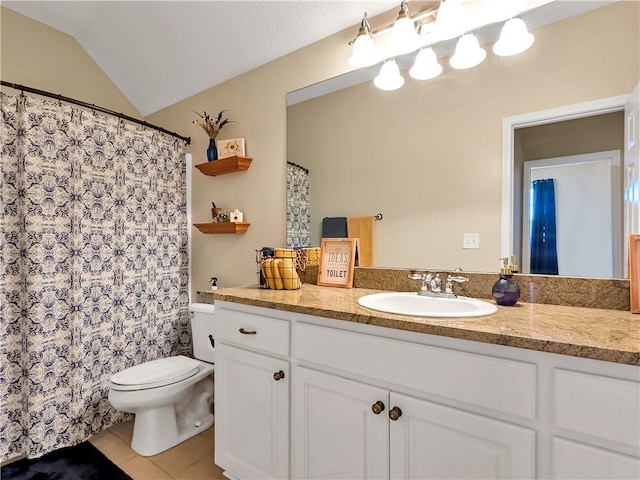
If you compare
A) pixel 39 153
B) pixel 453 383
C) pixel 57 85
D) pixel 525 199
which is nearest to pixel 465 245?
pixel 525 199

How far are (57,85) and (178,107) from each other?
0.75 metres

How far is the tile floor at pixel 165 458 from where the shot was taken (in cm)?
168

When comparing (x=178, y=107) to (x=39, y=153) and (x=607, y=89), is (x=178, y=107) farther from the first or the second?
(x=607, y=89)

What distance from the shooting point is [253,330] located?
1449 mm

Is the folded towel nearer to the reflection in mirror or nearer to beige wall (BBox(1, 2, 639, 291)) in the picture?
beige wall (BBox(1, 2, 639, 291))

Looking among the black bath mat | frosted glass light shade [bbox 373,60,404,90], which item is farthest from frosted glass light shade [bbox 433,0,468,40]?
the black bath mat

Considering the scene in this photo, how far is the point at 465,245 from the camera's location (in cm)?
149

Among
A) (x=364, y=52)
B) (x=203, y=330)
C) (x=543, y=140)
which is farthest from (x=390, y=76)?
(x=203, y=330)

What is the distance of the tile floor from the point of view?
1.68 meters

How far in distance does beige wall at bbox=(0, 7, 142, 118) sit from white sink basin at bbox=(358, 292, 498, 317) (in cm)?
247

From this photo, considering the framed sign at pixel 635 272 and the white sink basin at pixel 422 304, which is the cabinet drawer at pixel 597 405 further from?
the framed sign at pixel 635 272

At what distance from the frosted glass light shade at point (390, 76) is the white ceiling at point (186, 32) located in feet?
0.94

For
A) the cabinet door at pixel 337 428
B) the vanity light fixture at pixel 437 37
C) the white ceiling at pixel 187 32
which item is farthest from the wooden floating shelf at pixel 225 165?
the cabinet door at pixel 337 428

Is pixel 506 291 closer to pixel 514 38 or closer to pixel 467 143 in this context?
pixel 467 143
